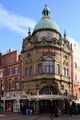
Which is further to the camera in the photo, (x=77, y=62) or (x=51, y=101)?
(x=77, y=62)

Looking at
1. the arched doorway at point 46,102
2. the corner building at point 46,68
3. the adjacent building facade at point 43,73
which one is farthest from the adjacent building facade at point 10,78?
the arched doorway at point 46,102

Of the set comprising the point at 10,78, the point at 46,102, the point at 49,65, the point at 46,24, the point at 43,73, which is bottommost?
the point at 46,102

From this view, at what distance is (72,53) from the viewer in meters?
62.9

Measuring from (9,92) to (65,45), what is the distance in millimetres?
14747

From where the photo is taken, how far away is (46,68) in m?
55.0

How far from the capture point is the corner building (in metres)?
54.2

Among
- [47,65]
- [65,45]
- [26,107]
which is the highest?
[65,45]

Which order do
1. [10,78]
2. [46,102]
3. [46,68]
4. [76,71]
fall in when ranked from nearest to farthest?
[46,102] → [46,68] → [10,78] → [76,71]

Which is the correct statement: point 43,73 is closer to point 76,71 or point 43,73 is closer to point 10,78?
point 10,78

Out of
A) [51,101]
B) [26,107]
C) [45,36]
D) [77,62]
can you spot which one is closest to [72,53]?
[77,62]

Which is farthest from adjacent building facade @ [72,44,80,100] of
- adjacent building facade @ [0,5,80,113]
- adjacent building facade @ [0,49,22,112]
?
adjacent building facade @ [0,49,22,112]

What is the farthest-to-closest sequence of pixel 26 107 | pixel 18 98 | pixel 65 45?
pixel 65 45 → pixel 18 98 → pixel 26 107

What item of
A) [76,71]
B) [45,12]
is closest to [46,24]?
[45,12]

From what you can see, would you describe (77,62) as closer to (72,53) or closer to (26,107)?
(72,53)
